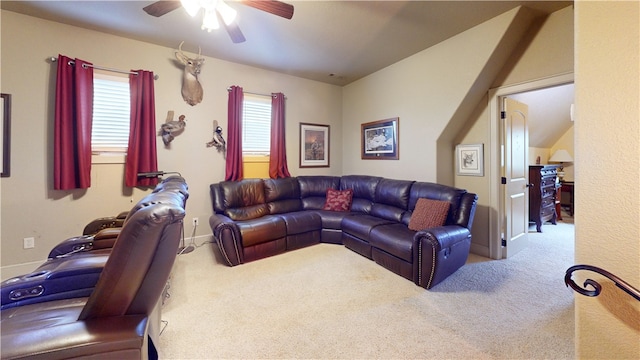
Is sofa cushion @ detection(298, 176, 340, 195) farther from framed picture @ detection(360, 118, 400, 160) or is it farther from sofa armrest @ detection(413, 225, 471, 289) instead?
sofa armrest @ detection(413, 225, 471, 289)

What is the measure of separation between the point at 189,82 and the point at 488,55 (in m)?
3.84

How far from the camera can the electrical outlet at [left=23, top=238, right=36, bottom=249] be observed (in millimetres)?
2750

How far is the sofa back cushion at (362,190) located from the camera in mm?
3965

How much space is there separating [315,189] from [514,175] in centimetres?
289

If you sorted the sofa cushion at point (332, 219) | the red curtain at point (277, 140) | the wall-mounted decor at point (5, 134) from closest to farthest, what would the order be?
the wall-mounted decor at point (5, 134) < the sofa cushion at point (332, 219) < the red curtain at point (277, 140)

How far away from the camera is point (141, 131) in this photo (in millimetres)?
3203

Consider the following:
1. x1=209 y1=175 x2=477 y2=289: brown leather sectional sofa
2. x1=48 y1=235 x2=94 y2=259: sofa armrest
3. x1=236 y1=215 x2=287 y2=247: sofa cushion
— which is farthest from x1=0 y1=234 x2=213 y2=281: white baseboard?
x1=236 y1=215 x2=287 y2=247: sofa cushion

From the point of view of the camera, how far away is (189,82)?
350cm

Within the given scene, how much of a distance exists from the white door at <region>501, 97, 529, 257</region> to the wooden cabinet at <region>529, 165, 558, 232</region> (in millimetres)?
1084

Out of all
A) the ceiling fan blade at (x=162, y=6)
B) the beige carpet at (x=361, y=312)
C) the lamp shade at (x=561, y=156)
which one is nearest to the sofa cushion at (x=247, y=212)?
the beige carpet at (x=361, y=312)

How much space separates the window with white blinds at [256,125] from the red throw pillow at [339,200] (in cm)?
136

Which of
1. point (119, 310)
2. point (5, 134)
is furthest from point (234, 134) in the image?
point (119, 310)

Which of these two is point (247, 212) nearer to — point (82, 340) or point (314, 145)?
point (314, 145)

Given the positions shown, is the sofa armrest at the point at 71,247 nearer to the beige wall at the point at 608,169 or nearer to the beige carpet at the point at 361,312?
the beige carpet at the point at 361,312
